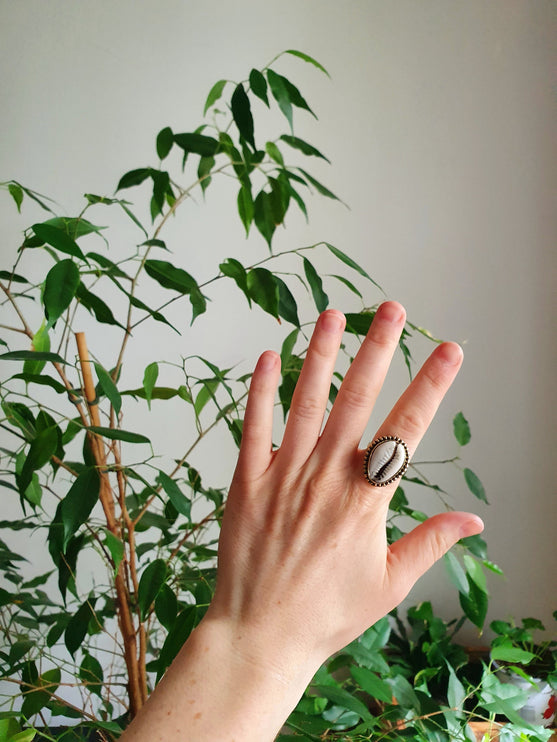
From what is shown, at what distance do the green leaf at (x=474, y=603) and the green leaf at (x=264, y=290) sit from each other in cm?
43

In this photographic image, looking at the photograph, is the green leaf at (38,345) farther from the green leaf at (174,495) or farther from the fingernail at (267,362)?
the fingernail at (267,362)

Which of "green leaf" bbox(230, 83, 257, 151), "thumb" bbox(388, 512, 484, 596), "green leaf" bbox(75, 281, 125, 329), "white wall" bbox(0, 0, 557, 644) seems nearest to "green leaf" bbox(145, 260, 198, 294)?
"green leaf" bbox(75, 281, 125, 329)

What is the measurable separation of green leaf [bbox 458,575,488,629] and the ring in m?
0.39

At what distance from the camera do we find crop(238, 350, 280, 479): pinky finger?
515 millimetres

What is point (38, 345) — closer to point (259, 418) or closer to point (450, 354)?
point (259, 418)

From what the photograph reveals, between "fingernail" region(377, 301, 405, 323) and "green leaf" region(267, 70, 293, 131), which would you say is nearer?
"fingernail" region(377, 301, 405, 323)

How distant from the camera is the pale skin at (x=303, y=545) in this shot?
490 millimetres

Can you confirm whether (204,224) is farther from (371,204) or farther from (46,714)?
(46,714)

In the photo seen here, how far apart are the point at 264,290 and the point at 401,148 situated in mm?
1231

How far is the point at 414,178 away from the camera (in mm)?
1827

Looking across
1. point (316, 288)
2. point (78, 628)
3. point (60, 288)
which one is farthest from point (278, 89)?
point (78, 628)

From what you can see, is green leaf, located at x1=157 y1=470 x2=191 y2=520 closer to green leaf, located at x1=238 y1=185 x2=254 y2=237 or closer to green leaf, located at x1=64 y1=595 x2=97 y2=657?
green leaf, located at x1=64 y1=595 x2=97 y2=657

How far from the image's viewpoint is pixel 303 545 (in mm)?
532

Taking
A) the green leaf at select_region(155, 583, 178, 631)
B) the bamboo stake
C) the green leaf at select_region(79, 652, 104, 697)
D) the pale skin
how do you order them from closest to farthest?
the pale skin → the green leaf at select_region(155, 583, 178, 631) → the bamboo stake → the green leaf at select_region(79, 652, 104, 697)
